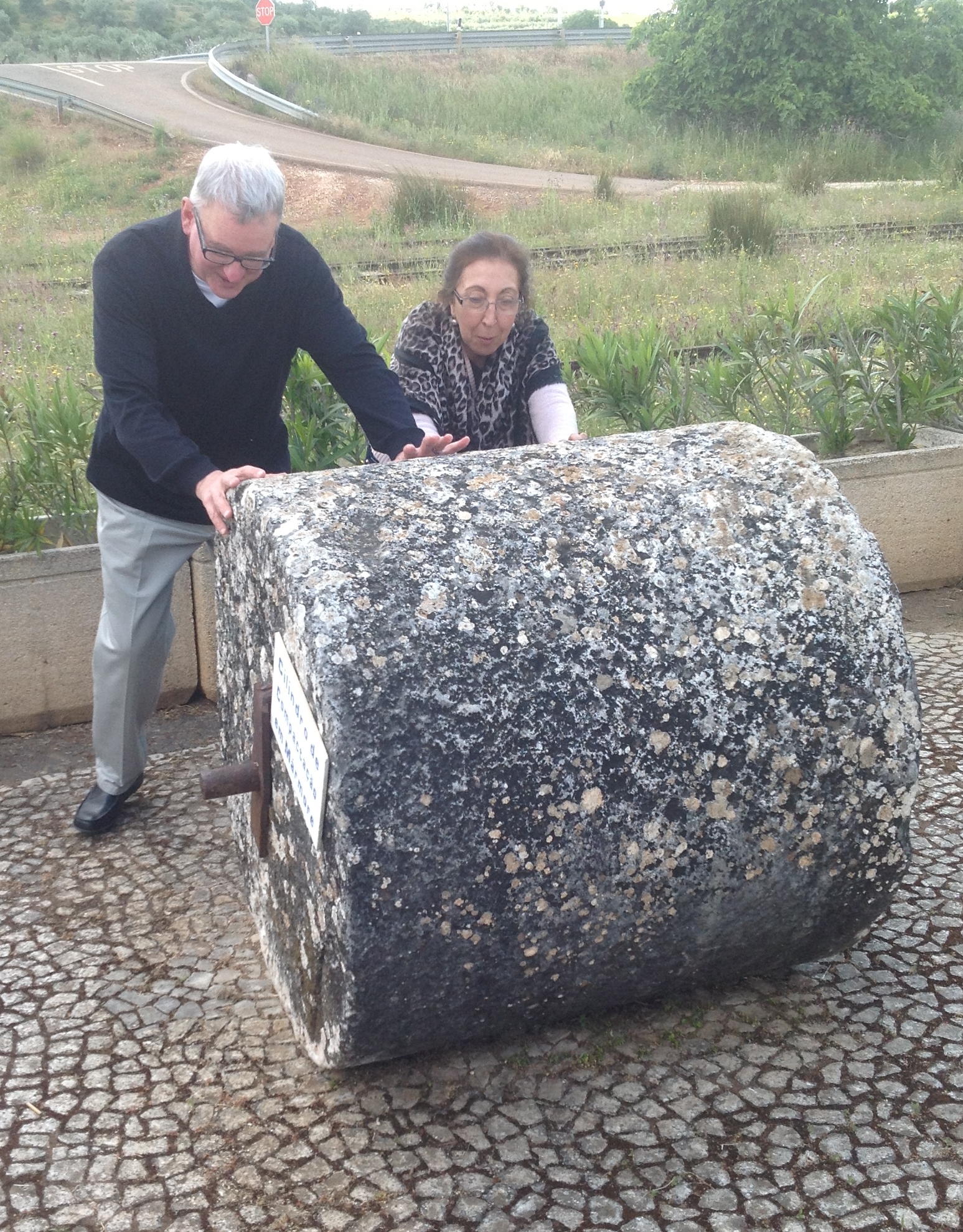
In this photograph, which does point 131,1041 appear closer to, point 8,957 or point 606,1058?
point 8,957

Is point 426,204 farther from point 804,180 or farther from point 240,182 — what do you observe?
point 240,182

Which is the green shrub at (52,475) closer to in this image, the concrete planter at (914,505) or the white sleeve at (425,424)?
the white sleeve at (425,424)

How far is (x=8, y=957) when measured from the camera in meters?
2.91

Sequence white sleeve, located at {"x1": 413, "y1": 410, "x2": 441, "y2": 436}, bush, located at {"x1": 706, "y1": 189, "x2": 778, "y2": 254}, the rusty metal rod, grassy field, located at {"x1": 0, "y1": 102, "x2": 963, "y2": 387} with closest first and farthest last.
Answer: the rusty metal rod
white sleeve, located at {"x1": 413, "y1": 410, "x2": 441, "y2": 436}
grassy field, located at {"x1": 0, "y1": 102, "x2": 963, "y2": 387}
bush, located at {"x1": 706, "y1": 189, "x2": 778, "y2": 254}

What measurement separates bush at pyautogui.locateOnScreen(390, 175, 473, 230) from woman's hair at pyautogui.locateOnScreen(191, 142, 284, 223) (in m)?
13.4

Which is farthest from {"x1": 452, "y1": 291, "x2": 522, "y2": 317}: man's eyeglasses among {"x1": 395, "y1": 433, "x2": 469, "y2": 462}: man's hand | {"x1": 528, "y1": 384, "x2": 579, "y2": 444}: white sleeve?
{"x1": 395, "y1": 433, "x2": 469, "y2": 462}: man's hand

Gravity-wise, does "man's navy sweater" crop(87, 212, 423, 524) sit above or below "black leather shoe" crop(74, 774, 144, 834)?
above

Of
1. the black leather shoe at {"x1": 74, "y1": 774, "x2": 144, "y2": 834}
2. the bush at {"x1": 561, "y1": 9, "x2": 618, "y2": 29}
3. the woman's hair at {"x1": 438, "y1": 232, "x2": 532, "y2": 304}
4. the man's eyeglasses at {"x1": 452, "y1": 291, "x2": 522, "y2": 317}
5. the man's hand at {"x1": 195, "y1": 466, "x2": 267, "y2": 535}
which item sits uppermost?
the bush at {"x1": 561, "y1": 9, "x2": 618, "y2": 29}

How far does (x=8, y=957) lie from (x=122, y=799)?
2.26ft

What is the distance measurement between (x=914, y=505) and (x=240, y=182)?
3.27 metres

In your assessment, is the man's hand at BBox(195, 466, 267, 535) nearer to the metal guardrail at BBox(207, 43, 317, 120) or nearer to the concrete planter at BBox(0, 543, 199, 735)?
the concrete planter at BBox(0, 543, 199, 735)

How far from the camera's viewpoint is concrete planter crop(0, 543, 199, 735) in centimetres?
410

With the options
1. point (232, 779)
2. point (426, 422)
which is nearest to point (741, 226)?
point (426, 422)

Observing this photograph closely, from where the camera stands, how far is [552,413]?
11.9ft
